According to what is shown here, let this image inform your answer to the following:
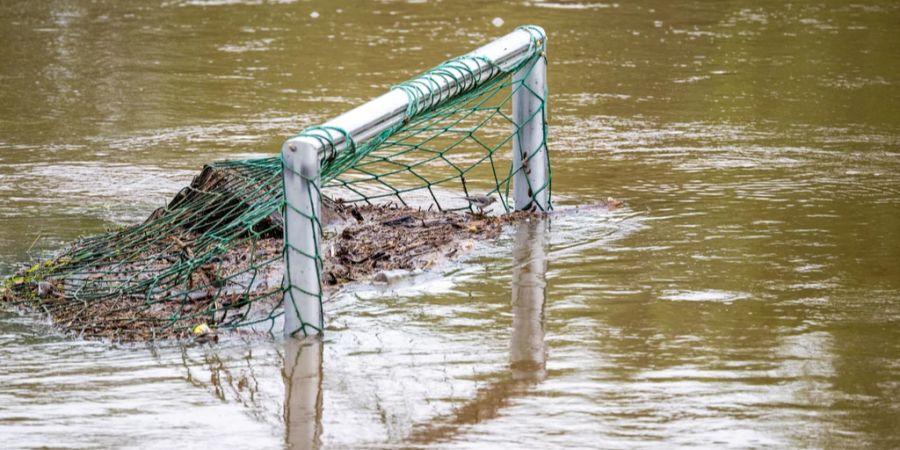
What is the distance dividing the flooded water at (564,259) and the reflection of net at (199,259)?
30cm

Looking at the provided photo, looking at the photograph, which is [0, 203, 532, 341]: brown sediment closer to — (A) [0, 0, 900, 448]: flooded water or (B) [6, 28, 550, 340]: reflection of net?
(B) [6, 28, 550, 340]: reflection of net

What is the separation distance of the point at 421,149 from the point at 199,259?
201 cm

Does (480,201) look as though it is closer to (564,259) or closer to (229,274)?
(564,259)

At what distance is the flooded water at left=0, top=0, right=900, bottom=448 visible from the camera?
4.81m

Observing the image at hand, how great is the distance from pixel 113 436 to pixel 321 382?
901 millimetres

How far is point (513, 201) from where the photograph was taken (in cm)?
841

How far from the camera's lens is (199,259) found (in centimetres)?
645

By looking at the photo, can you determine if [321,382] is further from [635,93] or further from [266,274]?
[635,93]

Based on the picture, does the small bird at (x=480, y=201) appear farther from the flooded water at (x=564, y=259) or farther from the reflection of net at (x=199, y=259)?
the flooded water at (x=564, y=259)

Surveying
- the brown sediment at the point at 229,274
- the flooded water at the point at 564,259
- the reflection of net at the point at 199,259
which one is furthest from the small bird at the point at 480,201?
the flooded water at the point at 564,259

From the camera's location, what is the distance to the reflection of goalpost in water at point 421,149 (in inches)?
224

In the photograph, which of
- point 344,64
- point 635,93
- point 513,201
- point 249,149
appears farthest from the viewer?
point 344,64

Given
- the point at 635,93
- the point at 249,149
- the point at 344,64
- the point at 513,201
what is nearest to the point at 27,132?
the point at 249,149

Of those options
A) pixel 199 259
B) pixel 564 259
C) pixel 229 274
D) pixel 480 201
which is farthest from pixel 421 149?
pixel 199 259
